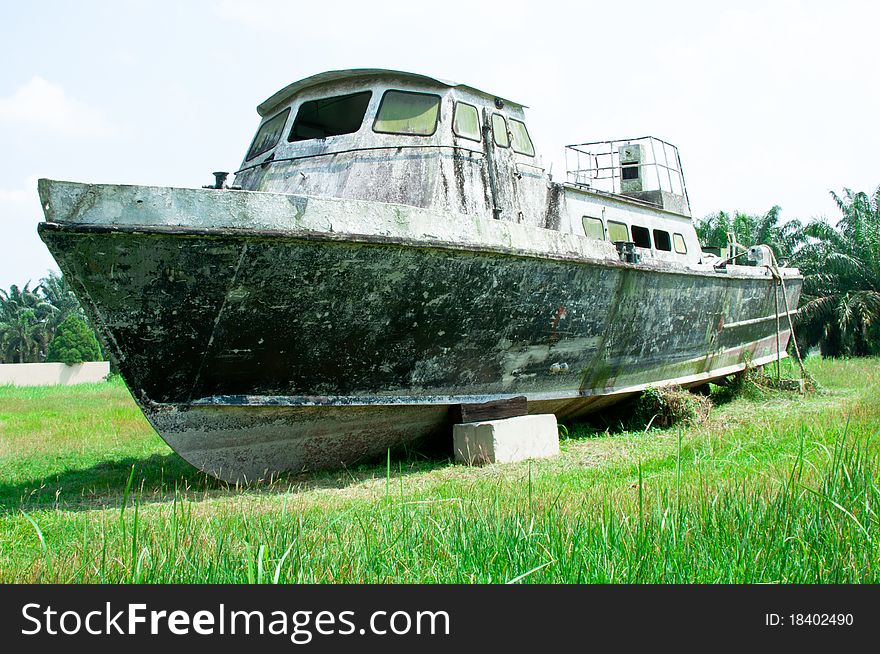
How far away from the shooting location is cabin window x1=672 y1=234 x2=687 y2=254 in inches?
402

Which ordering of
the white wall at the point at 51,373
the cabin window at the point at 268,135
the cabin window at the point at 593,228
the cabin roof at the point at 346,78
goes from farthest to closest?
the white wall at the point at 51,373 → the cabin window at the point at 593,228 → the cabin window at the point at 268,135 → the cabin roof at the point at 346,78

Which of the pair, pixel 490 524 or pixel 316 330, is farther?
pixel 316 330

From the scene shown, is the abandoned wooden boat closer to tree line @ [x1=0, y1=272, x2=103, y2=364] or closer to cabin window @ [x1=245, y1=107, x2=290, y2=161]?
cabin window @ [x1=245, y1=107, x2=290, y2=161]

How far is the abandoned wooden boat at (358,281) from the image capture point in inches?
207

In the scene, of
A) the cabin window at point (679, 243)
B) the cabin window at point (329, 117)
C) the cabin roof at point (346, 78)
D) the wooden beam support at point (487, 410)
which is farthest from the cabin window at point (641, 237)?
the cabin window at point (329, 117)

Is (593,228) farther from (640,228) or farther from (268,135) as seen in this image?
(268,135)

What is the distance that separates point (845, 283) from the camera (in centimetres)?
2581

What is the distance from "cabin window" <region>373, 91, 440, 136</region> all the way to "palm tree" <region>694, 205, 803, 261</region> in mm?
23638

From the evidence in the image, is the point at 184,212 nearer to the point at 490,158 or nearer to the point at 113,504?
the point at 113,504

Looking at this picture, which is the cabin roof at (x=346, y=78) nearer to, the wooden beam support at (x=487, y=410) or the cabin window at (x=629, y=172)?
the wooden beam support at (x=487, y=410)

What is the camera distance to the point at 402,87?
7180 mm

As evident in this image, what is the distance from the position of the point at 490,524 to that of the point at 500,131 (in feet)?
16.2

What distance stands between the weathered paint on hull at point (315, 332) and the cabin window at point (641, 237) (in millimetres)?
1833

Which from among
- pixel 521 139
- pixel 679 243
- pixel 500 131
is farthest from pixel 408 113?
pixel 679 243
